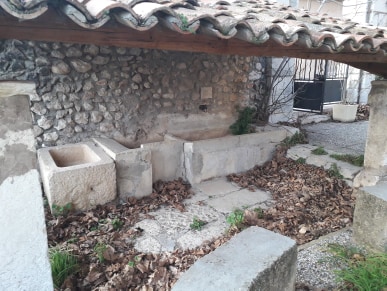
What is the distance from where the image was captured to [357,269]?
246 centimetres

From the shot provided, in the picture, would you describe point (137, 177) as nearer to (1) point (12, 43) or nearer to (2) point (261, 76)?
(1) point (12, 43)

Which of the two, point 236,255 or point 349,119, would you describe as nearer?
point 236,255

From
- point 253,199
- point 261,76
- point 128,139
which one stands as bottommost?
point 253,199

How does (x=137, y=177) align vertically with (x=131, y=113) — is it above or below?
below

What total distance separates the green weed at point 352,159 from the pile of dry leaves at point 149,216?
393 mm

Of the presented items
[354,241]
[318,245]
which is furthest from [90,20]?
[354,241]

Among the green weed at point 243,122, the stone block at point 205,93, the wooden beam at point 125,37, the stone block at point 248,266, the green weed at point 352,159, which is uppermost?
the wooden beam at point 125,37

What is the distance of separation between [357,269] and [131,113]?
3.77m

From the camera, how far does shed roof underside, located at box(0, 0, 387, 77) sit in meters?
1.34

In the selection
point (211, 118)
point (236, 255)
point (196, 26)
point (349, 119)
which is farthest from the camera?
point (349, 119)

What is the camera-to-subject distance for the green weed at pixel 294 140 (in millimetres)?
5552

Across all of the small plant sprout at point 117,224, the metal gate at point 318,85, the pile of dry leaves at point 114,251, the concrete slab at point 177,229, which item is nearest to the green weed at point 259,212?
the concrete slab at point 177,229

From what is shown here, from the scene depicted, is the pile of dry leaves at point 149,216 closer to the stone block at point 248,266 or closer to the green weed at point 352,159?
the green weed at point 352,159

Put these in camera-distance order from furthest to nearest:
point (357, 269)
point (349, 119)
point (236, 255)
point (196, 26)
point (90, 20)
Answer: point (349, 119)
point (357, 269)
point (236, 255)
point (196, 26)
point (90, 20)
